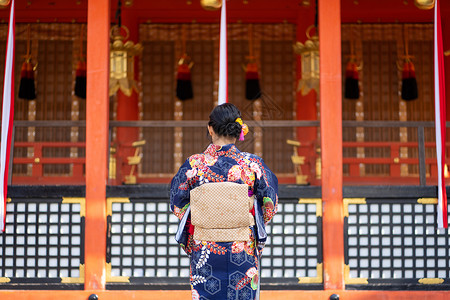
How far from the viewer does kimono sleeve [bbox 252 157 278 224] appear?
3.86 m

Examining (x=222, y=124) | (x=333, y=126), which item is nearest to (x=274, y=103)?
(x=333, y=126)

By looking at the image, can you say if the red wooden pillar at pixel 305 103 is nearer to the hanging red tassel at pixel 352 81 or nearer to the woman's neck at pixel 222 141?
the hanging red tassel at pixel 352 81

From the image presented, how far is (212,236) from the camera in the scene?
3727 mm

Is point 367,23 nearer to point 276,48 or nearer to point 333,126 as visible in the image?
point 276,48

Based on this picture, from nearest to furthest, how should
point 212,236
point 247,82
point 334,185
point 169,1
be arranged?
point 212,236 < point 334,185 < point 169,1 < point 247,82

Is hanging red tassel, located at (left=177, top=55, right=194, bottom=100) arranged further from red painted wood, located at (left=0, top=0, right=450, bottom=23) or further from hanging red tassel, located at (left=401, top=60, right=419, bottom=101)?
hanging red tassel, located at (left=401, top=60, right=419, bottom=101)

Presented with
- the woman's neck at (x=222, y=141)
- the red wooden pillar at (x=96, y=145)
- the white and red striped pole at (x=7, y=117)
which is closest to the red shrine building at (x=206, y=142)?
the red wooden pillar at (x=96, y=145)

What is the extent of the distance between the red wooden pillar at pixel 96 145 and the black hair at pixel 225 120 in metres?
2.66

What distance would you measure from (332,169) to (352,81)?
3841mm

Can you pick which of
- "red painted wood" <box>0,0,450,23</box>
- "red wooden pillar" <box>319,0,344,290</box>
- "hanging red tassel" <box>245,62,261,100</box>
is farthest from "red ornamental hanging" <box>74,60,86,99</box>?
"red wooden pillar" <box>319,0,344,290</box>

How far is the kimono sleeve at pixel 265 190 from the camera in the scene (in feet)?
12.7

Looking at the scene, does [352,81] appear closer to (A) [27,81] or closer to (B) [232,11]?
(B) [232,11]

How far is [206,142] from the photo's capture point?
32.9 feet

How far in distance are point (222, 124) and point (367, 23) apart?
271 inches
